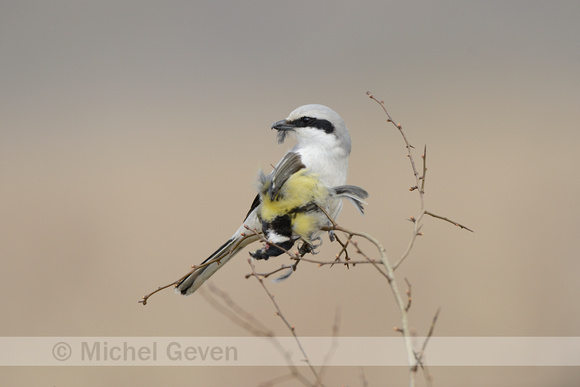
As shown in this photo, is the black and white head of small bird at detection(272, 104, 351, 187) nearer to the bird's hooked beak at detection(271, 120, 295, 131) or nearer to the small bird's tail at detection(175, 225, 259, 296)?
the bird's hooked beak at detection(271, 120, 295, 131)

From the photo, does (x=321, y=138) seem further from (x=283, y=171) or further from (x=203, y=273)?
(x=203, y=273)

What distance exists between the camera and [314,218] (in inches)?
27.3

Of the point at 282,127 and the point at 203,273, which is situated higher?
the point at 282,127

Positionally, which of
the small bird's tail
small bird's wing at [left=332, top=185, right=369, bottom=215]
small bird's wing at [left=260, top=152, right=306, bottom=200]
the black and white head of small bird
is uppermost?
the black and white head of small bird

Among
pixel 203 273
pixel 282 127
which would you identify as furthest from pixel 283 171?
pixel 203 273

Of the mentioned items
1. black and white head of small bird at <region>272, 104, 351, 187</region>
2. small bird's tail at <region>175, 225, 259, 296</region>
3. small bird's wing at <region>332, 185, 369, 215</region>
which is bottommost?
small bird's tail at <region>175, 225, 259, 296</region>

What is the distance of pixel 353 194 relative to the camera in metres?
0.67

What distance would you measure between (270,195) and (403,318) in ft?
0.84

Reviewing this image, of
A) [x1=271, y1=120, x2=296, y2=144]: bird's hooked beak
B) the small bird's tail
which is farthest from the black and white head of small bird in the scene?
the small bird's tail

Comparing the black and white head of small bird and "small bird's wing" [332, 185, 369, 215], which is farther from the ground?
the black and white head of small bird

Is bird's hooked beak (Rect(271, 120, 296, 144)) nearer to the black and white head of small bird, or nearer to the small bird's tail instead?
the black and white head of small bird

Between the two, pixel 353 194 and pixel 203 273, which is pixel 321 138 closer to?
pixel 353 194

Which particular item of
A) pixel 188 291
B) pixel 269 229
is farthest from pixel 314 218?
pixel 188 291

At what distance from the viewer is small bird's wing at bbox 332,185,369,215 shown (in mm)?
642
